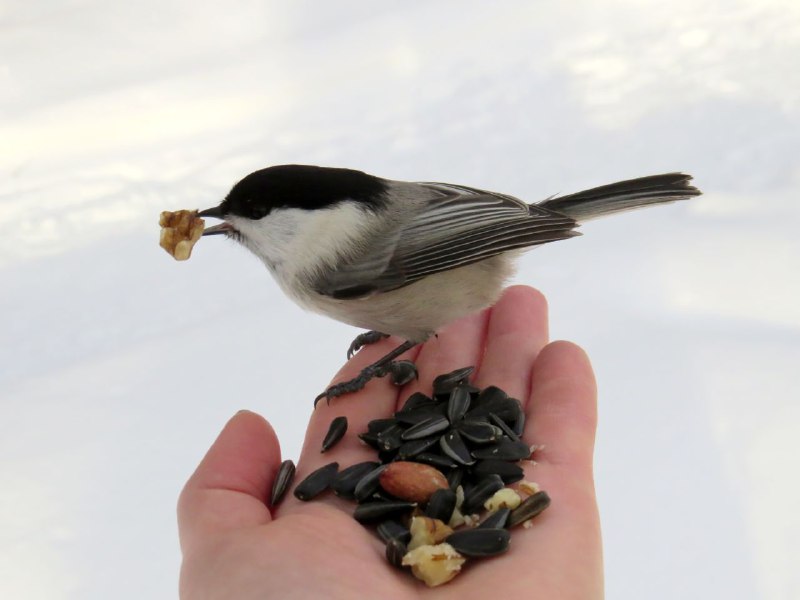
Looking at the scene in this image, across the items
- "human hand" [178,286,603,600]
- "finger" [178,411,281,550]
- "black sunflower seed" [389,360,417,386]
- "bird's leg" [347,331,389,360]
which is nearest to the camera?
"human hand" [178,286,603,600]

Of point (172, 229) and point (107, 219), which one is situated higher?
point (107, 219)

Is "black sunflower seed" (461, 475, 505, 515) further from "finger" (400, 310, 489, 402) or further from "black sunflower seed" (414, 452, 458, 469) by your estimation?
"finger" (400, 310, 489, 402)

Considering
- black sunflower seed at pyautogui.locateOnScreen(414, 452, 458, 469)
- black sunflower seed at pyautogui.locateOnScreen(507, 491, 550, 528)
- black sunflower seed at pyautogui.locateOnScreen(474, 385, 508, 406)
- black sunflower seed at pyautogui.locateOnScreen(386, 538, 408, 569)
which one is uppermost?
black sunflower seed at pyautogui.locateOnScreen(474, 385, 508, 406)

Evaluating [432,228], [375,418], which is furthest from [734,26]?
[375,418]

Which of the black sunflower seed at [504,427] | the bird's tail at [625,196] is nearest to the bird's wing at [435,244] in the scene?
the bird's tail at [625,196]

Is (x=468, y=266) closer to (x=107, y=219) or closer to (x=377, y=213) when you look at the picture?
(x=377, y=213)

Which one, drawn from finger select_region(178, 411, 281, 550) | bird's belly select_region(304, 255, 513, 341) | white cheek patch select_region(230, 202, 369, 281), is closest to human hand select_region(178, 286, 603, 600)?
finger select_region(178, 411, 281, 550)

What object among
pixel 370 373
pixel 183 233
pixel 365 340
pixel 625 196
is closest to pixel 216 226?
pixel 183 233
